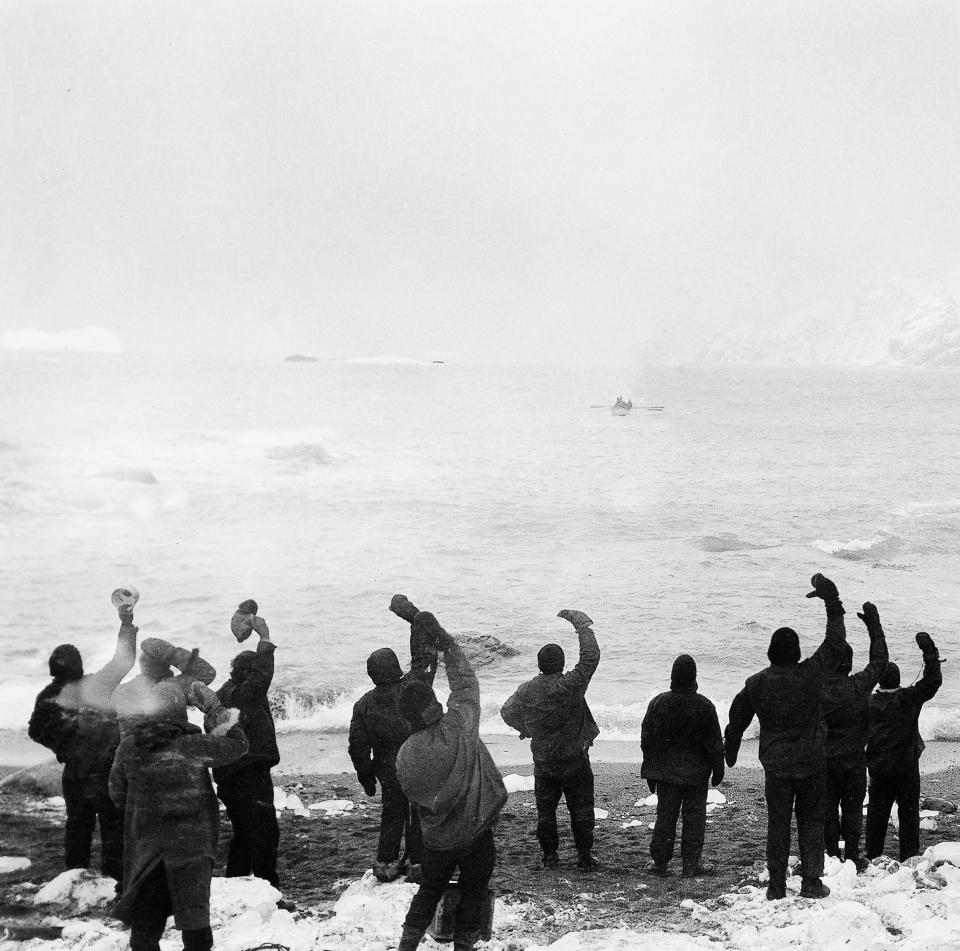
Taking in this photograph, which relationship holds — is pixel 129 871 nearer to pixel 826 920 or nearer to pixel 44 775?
pixel 826 920

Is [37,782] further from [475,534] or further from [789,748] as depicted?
[475,534]

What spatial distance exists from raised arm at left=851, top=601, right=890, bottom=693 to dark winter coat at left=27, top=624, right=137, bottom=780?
450cm

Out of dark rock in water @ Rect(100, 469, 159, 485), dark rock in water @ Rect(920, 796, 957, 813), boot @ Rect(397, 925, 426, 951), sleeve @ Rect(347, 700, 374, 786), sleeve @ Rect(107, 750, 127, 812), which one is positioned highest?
dark rock in water @ Rect(100, 469, 159, 485)

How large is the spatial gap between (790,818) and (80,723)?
417 cm

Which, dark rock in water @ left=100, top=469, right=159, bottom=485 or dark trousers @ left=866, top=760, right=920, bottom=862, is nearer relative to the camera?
dark trousers @ left=866, top=760, right=920, bottom=862

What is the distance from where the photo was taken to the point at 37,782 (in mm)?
8375

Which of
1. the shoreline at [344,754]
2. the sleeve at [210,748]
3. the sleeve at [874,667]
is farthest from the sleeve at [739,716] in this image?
the shoreline at [344,754]

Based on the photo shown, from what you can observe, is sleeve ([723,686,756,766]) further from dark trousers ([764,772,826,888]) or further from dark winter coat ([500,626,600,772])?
dark winter coat ([500,626,600,772])

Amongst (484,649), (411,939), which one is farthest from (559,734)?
(484,649)

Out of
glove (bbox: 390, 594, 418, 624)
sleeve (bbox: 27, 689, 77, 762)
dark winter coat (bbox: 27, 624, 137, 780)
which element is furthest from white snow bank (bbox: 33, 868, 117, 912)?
glove (bbox: 390, 594, 418, 624)

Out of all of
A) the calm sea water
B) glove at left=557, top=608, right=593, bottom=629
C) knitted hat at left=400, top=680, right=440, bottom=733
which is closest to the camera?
knitted hat at left=400, top=680, right=440, bottom=733

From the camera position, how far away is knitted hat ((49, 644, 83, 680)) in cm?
542

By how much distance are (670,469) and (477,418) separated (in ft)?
107

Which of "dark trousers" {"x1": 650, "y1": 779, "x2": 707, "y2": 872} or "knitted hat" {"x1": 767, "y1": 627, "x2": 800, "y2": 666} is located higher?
"knitted hat" {"x1": 767, "y1": 627, "x2": 800, "y2": 666}
